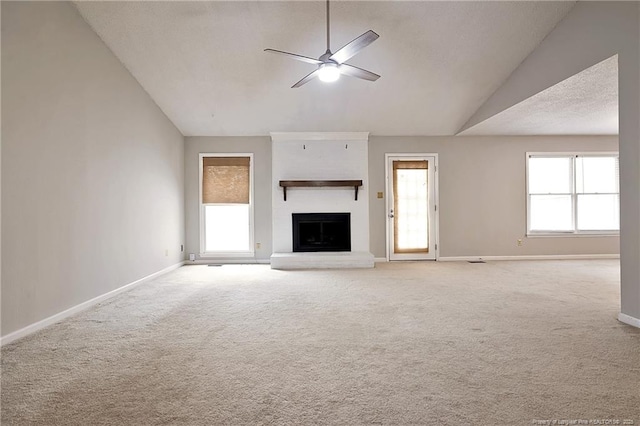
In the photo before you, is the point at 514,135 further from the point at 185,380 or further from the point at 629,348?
the point at 185,380

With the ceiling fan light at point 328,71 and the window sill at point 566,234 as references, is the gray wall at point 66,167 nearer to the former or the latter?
the ceiling fan light at point 328,71

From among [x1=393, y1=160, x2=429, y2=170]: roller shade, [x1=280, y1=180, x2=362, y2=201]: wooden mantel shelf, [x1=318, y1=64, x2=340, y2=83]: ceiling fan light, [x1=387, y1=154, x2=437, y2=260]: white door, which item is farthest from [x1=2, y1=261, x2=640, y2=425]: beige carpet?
[x1=393, y1=160, x2=429, y2=170]: roller shade

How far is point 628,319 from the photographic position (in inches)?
113

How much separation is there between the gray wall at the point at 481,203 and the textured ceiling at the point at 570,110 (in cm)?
48

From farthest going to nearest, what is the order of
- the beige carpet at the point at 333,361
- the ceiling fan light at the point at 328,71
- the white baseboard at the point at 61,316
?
the ceiling fan light at the point at 328,71, the white baseboard at the point at 61,316, the beige carpet at the point at 333,361

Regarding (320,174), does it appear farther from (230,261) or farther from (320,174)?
(230,261)

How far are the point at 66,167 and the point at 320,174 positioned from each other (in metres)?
4.01

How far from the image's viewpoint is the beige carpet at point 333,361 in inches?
65.2

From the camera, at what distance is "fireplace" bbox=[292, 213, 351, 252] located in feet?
21.2

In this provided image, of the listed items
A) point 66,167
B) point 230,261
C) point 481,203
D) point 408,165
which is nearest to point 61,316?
point 66,167

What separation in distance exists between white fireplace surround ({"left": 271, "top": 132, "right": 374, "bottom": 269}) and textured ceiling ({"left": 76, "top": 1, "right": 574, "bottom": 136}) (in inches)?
15.8

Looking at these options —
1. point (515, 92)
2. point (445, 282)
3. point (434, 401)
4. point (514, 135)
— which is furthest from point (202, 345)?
point (514, 135)

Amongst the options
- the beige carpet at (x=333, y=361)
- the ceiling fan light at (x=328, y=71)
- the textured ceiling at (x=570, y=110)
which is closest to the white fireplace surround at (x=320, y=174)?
the textured ceiling at (x=570, y=110)

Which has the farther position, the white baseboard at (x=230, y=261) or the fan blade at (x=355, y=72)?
the white baseboard at (x=230, y=261)
